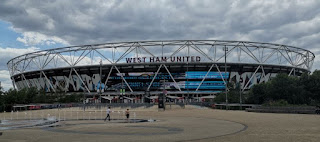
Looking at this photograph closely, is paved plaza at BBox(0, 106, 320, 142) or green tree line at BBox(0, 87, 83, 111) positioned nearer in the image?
paved plaza at BBox(0, 106, 320, 142)

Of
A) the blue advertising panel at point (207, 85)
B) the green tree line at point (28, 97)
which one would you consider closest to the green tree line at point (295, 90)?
the blue advertising panel at point (207, 85)

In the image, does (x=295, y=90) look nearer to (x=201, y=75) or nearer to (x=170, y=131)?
(x=170, y=131)

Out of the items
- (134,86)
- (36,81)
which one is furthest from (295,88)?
(36,81)

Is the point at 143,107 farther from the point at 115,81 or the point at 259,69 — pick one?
the point at 259,69

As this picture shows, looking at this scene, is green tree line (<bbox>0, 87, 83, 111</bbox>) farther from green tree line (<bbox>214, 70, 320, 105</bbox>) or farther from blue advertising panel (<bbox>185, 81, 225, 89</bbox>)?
green tree line (<bbox>214, 70, 320, 105</bbox>)

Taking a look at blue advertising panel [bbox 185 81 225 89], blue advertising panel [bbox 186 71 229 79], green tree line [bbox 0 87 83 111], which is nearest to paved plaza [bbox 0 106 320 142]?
green tree line [bbox 0 87 83 111]

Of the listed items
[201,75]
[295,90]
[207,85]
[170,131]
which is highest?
[201,75]

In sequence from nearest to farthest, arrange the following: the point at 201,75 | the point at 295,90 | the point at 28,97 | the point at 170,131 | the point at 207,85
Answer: the point at 170,131, the point at 295,90, the point at 28,97, the point at 201,75, the point at 207,85

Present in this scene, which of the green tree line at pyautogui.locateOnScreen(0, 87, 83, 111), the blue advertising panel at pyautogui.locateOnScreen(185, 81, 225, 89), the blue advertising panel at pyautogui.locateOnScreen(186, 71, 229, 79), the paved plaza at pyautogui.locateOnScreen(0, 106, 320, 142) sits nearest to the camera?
the paved plaza at pyautogui.locateOnScreen(0, 106, 320, 142)

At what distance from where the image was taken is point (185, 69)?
3366 inches

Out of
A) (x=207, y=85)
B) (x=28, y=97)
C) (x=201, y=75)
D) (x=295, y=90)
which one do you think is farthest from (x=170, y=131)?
(x=207, y=85)

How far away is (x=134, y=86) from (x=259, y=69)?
39378mm

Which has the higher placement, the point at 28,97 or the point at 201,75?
the point at 201,75

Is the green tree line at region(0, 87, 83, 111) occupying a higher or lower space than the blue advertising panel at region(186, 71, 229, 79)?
lower
